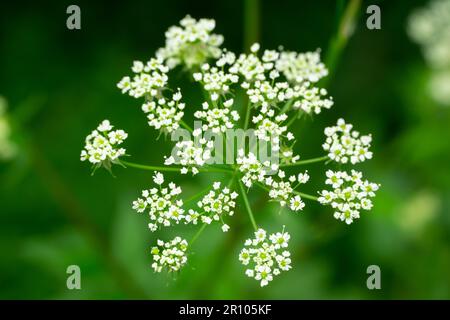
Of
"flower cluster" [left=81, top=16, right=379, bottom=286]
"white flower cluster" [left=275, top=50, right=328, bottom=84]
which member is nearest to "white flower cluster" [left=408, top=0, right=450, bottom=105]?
"white flower cluster" [left=275, top=50, right=328, bottom=84]

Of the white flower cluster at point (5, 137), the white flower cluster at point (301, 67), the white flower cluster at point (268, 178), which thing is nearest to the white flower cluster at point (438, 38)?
the white flower cluster at point (301, 67)

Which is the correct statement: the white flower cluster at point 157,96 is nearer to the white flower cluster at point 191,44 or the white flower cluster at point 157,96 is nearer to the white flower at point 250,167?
the white flower cluster at point 191,44

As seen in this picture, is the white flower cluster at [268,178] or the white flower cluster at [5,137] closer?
the white flower cluster at [268,178]

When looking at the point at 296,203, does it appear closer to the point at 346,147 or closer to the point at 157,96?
the point at 346,147
